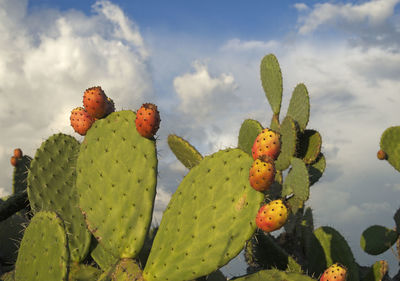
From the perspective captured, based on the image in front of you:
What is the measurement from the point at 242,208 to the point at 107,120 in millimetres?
1065

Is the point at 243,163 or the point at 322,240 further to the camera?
the point at 322,240

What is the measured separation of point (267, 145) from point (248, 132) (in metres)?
2.73

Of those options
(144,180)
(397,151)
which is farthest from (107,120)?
(397,151)

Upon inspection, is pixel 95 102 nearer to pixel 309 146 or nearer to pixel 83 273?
pixel 83 273

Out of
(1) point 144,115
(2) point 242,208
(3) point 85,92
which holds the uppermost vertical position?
(3) point 85,92

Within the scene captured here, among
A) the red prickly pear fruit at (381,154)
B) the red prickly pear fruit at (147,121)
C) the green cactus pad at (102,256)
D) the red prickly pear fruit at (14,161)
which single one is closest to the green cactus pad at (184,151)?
the green cactus pad at (102,256)

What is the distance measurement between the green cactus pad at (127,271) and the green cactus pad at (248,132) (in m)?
2.64

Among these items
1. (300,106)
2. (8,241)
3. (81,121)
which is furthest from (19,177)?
(300,106)

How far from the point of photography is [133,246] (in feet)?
8.72

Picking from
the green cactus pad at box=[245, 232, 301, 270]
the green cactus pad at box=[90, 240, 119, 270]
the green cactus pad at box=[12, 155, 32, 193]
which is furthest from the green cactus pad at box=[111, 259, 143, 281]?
the green cactus pad at box=[12, 155, 32, 193]

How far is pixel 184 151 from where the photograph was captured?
4391mm

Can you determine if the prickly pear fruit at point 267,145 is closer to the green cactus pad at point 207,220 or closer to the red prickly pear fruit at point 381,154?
the green cactus pad at point 207,220

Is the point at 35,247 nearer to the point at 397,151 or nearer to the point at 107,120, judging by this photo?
the point at 107,120

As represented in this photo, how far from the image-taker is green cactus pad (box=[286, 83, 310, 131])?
208 inches
